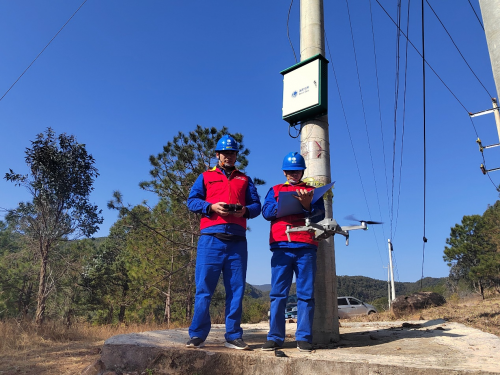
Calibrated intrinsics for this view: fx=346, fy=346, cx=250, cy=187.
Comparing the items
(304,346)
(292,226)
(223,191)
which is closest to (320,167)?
(292,226)

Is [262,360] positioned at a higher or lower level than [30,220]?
lower

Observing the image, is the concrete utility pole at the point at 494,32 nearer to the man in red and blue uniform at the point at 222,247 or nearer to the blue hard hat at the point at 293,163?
the blue hard hat at the point at 293,163

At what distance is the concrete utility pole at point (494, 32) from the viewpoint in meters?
2.41

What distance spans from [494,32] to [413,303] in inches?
321

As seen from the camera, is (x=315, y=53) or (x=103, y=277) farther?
(x=103, y=277)

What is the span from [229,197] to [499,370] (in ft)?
7.18

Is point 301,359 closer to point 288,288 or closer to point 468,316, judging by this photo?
point 288,288

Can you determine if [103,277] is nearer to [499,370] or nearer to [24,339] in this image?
[24,339]

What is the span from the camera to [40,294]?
1430 cm

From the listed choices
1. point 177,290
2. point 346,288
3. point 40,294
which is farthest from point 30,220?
point 346,288

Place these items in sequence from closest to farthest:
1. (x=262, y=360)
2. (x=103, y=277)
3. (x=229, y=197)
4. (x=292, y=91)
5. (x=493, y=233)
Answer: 1. (x=262, y=360)
2. (x=229, y=197)
3. (x=292, y=91)
4. (x=103, y=277)
5. (x=493, y=233)

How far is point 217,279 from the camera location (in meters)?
Answer: 2.95

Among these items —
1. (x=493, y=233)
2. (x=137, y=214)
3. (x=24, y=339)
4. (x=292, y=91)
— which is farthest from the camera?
(x=493, y=233)

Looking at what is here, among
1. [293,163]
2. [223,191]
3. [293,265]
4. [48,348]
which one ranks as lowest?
[48,348]
